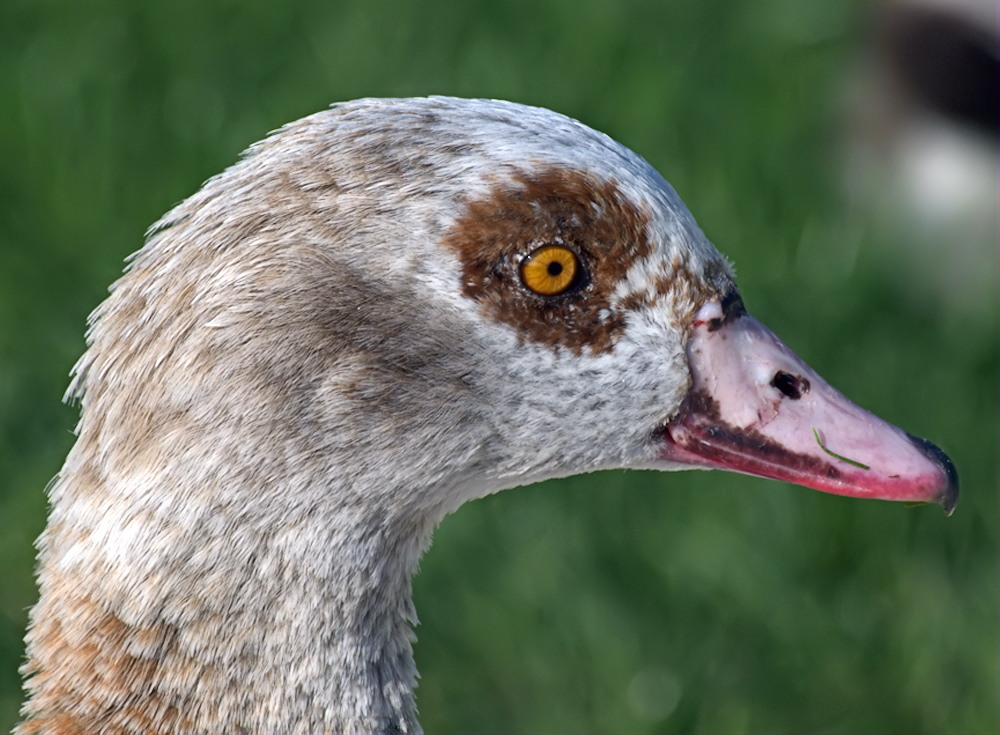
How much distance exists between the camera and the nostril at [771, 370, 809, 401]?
8.00 feet

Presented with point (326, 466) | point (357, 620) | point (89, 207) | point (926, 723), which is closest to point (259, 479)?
point (326, 466)

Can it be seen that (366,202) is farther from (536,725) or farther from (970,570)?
(970,570)

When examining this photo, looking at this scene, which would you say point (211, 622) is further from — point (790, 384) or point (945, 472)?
point (945, 472)

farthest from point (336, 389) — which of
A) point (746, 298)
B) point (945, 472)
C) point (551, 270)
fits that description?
point (746, 298)

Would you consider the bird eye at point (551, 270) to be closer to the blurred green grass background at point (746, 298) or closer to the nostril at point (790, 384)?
the nostril at point (790, 384)

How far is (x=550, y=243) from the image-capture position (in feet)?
7.40

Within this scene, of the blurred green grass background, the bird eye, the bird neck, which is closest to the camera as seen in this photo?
the bird neck

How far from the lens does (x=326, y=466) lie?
7.20ft

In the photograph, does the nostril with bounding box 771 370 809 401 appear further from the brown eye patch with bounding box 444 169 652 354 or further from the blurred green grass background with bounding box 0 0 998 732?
the blurred green grass background with bounding box 0 0 998 732

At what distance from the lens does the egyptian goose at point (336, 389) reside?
2.14 m

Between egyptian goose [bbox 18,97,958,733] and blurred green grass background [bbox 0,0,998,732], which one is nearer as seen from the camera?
egyptian goose [bbox 18,97,958,733]

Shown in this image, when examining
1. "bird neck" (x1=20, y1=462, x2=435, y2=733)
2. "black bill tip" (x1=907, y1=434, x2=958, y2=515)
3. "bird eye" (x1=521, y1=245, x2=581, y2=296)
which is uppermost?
"bird eye" (x1=521, y1=245, x2=581, y2=296)

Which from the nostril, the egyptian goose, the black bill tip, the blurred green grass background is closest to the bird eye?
the egyptian goose

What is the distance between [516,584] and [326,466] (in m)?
2.00
